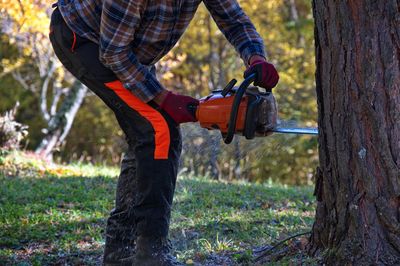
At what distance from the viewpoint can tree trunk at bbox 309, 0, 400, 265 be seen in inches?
128

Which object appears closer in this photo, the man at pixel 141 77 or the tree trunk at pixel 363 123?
the tree trunk at pixel 363 123

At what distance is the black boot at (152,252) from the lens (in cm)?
362

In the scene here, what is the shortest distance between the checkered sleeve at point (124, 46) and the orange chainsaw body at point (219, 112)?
26cm

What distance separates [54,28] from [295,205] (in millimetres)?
3163

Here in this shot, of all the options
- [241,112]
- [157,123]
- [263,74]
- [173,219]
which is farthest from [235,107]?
[173,219]

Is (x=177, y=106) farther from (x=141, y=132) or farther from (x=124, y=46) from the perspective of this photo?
(x=124, y=46)

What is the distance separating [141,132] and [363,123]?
1175 millimetres

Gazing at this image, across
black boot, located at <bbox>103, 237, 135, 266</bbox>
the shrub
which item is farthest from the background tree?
black boot, located at <bbox>103, 237, 135, 266</bbox>

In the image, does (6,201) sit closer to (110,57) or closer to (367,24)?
(110,57)

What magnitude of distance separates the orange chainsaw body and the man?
0.06 meters

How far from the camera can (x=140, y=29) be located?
363cm

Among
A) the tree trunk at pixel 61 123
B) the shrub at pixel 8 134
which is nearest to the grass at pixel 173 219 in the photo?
the shrub at pixel 8 134

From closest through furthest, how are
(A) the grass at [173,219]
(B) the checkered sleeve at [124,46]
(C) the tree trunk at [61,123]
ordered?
1. (B) the checkered sleeve at [124,46]
2. (A) the grass at [173,219]
3. (C) the tree trunk at [61,123]

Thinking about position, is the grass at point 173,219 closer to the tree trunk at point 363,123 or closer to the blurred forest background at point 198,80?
the tree trunk at point 363,123
